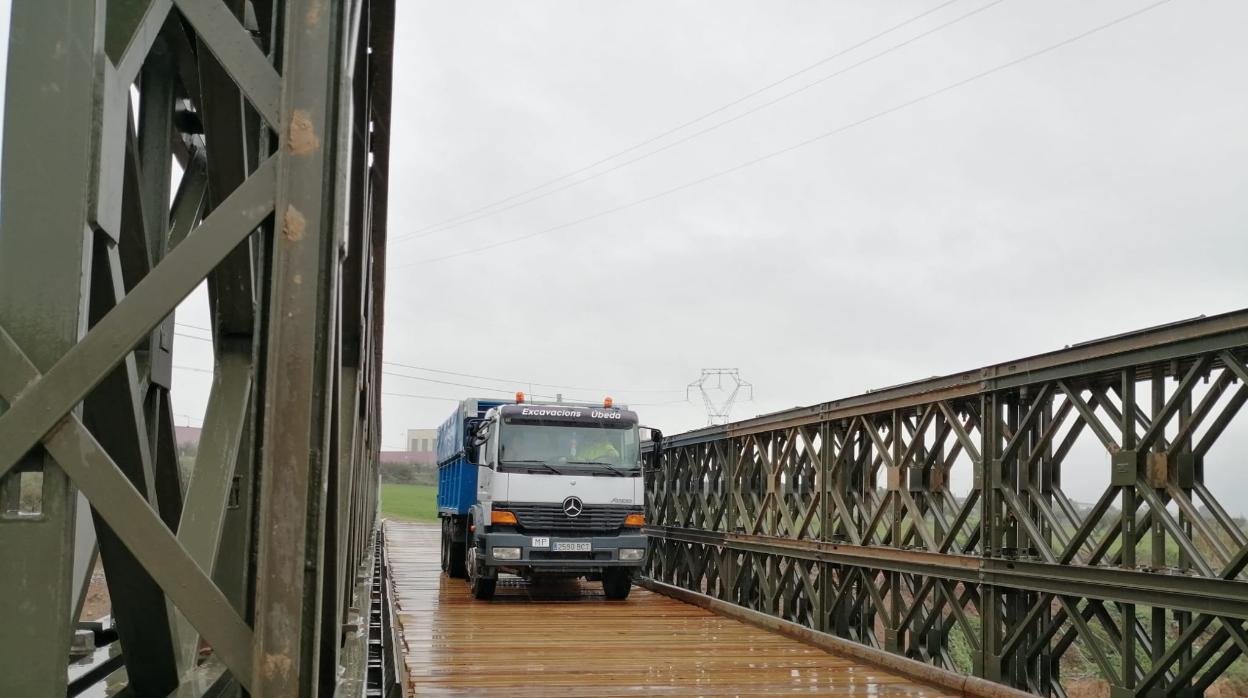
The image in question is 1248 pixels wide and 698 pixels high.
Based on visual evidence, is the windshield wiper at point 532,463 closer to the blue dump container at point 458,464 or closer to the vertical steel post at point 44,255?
the blue dump container at point 458,464

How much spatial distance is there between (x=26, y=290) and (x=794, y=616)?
11708mm

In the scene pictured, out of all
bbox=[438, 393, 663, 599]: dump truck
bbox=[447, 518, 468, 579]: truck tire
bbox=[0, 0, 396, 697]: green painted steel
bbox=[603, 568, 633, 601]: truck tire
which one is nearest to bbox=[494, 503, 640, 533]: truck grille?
bbox=[438, 393, 663, 599]: dump truck

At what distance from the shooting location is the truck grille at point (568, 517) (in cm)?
1500

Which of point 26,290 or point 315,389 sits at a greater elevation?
point 26,290

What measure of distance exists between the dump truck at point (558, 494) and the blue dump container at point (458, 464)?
93cm

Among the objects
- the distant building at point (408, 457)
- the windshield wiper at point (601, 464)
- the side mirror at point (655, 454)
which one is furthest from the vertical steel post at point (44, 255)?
the distant building at point (408, 457)

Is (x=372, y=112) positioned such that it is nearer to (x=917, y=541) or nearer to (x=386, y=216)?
(x=386, y=216)

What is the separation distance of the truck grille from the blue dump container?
57.0 inches

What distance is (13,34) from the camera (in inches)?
82.0

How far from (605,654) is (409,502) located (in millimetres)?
57855

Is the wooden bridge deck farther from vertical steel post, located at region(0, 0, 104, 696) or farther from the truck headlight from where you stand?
vertical steel post, located at region(0, 0, 104, 696)

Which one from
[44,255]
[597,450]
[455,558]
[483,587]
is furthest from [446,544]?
[44,255]

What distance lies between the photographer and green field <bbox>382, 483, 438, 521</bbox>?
56.0 meters

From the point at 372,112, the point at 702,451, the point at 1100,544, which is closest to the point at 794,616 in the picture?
the point at 702,451
